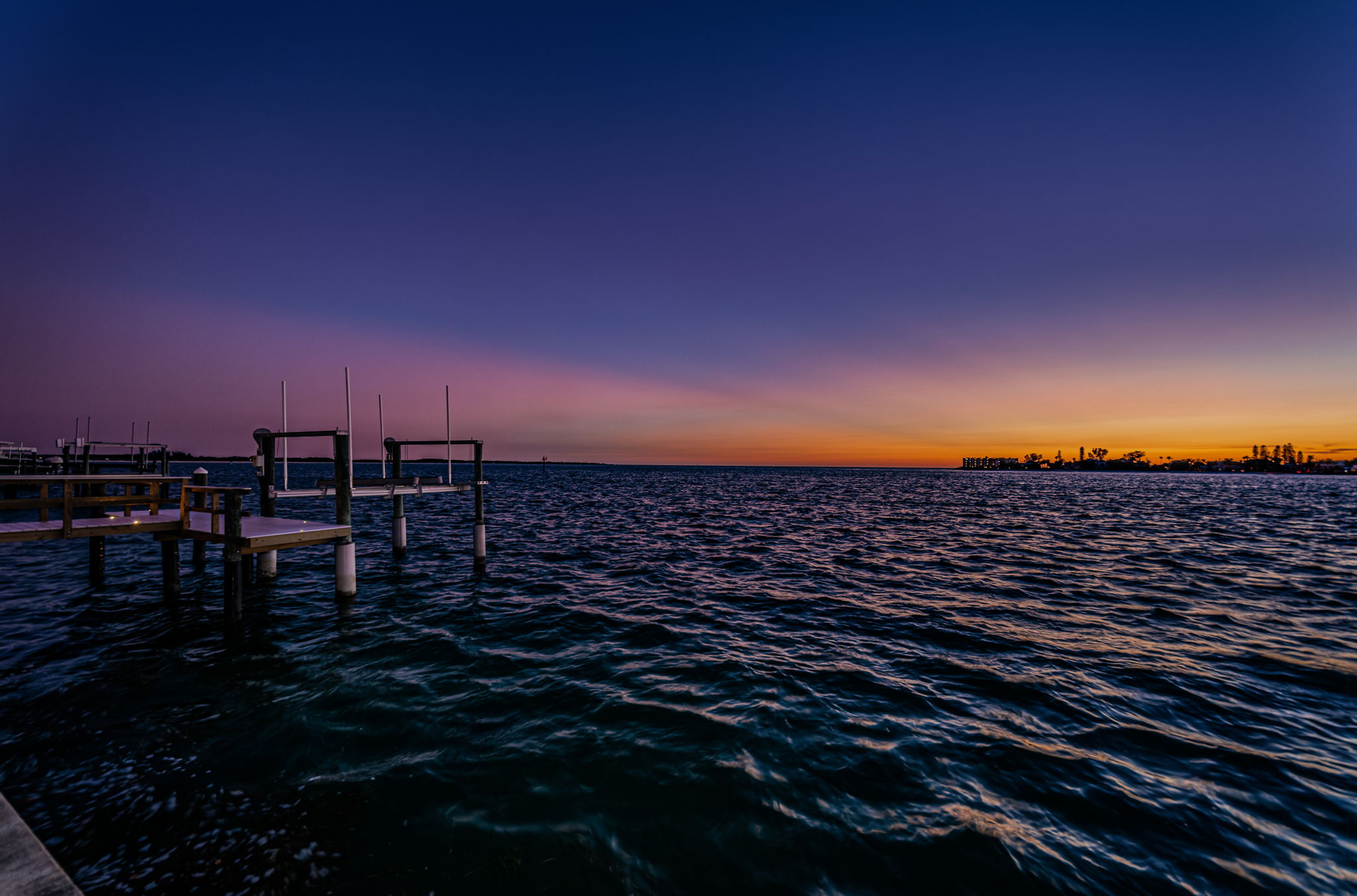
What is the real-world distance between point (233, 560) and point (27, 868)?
9090 millimetres

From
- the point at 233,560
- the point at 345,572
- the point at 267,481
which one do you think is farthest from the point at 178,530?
the point at 345,572

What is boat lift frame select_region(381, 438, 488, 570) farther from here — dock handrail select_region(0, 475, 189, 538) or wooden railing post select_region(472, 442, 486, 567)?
dock handrail select_region(0, 475, 189, 538)

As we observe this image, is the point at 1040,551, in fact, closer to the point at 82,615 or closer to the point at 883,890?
the point at 883,890

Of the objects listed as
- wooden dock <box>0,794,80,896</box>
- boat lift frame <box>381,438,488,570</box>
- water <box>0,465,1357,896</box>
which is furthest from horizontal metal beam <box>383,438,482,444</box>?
wooden dock <box>0,794,80,896</box>

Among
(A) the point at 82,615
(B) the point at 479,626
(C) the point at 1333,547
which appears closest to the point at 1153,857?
(B) the point at 479,626

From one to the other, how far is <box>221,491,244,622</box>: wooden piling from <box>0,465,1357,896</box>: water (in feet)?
2.90

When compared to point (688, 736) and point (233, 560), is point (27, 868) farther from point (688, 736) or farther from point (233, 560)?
point (233, 560)

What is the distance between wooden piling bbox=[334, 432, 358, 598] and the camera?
1288 centimetres

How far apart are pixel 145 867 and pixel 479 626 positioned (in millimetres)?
7011

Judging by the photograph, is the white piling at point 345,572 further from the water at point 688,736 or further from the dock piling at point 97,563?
the dock piling at point 97,563

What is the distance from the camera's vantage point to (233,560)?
1055 centimetres

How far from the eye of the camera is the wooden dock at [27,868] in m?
2.98

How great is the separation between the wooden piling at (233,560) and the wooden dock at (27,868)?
8207 mm

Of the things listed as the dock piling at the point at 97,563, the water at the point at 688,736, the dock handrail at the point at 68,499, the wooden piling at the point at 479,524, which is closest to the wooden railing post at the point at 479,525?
the wooden piling at the point at 479,524
